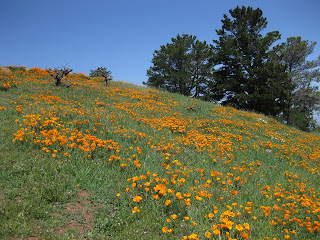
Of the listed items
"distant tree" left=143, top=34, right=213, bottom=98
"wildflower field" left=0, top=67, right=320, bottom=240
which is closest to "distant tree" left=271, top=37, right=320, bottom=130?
"distant tree" left=143, top=34, right=213, bottom=98

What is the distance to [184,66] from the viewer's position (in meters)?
35.5

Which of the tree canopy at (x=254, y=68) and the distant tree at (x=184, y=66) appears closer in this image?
the tree canopy at (x=254, y=68)

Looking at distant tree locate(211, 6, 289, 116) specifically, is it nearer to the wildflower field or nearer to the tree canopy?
the tree canopy

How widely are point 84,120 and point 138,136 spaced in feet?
6.46

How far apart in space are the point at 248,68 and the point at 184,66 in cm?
1138

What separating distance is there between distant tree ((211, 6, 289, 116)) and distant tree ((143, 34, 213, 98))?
14.3 ft

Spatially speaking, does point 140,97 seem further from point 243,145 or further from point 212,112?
point 243,145

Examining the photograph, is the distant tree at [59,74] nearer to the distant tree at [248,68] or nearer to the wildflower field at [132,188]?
the wildflower field at [132,188]

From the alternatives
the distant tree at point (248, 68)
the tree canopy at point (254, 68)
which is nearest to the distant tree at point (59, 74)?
the tree canopy at point (254, 68)

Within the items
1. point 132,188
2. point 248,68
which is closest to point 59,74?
point 132,188

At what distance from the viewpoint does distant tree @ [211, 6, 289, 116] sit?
25.0m

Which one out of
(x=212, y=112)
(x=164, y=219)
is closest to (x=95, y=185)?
(x=164, y=219)

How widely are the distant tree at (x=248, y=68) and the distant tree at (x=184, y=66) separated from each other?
4.37 m

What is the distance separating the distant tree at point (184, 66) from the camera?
1383 inches
